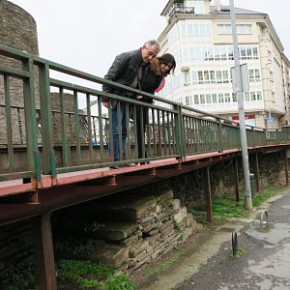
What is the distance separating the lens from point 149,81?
16.8 ft

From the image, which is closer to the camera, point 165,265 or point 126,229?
point 126,229

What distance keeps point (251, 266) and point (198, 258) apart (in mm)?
983

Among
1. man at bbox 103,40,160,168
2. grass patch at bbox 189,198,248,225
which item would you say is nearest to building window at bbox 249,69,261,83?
grass patch at bbox 189,198,248,225

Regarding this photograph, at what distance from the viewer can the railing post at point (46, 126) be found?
10.0ft

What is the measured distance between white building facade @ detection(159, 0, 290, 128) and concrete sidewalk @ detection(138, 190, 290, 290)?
30.1m

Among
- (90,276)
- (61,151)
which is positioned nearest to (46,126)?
(61,151)

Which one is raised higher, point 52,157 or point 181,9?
point 181,9

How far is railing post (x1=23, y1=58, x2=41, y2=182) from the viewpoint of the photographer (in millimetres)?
2898

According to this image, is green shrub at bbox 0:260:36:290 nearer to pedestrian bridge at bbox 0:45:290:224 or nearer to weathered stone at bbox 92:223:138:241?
weathered stone at bbox 92:223:138:241

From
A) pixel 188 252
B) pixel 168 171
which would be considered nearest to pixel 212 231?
pixel 188 252

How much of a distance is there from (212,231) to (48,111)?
6.82 m

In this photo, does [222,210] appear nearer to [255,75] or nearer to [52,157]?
[52,157]

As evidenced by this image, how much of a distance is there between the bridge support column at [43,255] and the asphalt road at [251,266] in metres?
2.39

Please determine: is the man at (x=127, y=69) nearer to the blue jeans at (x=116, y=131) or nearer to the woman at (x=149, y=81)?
the blue jeans at (x=116, y=131)
